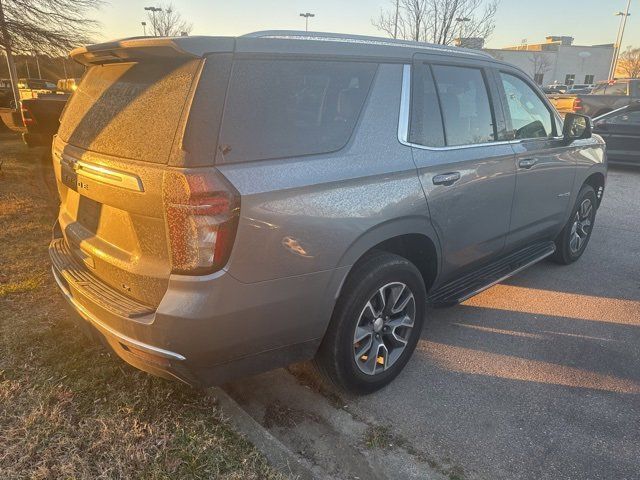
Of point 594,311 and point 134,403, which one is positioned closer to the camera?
point 134,403

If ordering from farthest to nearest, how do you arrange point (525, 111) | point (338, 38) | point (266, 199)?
point (525, 111)
point (338, 38)
point (266, 199)

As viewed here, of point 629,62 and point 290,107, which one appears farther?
point 629,62

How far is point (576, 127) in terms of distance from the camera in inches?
182

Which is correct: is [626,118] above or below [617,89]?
below

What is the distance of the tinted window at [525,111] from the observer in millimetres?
3895

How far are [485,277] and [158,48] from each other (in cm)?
278

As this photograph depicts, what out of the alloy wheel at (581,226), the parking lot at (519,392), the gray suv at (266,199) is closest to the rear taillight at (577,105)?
the alloy wheel at (581,226)

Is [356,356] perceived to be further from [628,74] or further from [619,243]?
[628,74]

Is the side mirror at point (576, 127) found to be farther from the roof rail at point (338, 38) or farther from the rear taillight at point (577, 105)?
the rear taillight at point (577, 105)

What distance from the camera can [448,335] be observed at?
3.71 metres

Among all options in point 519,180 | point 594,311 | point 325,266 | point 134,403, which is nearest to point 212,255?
point 325,266

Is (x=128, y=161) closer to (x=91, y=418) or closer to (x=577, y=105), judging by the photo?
(x=91, y=418)

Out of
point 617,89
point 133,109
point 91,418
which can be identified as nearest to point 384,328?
point 91,418

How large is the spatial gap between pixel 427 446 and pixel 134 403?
155 centimetres
